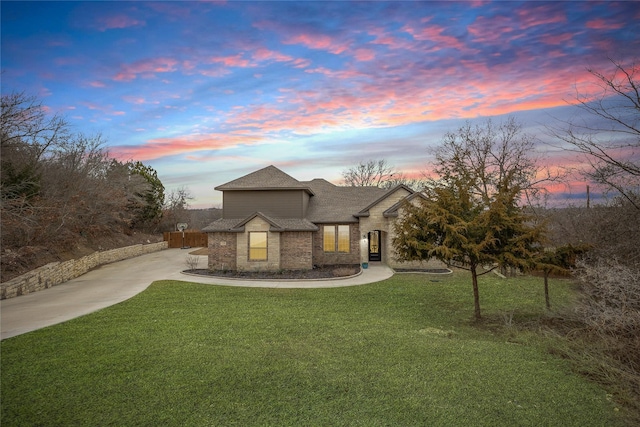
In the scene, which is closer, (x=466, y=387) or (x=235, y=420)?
(x=235, y=420)

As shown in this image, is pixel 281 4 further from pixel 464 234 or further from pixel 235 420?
pixel 235 420

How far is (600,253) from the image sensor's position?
35.2 feet

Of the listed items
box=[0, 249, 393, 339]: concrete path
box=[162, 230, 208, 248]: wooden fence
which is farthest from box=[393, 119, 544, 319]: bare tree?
box=[162, 230, 208, 248]: wooden fence

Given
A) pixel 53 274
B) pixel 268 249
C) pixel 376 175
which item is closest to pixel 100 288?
pixel 53 274

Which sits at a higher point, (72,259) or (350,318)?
(72,259)

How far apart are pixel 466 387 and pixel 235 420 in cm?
422

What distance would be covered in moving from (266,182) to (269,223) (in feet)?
13.4

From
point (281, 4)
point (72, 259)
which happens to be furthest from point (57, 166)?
point (281, 4)

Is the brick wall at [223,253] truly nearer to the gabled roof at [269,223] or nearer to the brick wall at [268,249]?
the brick wall at [268,249]

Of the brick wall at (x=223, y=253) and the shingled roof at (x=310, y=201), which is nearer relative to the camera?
the brick wall at (x=223, y=253)

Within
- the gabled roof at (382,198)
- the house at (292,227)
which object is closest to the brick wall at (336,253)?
the house at (292,227)

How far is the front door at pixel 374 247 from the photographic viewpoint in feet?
80.5

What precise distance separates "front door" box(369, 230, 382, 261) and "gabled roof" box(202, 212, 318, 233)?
15.5 feet

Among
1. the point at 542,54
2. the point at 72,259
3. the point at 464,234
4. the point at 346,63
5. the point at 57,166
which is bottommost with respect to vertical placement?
the point at 72,259
